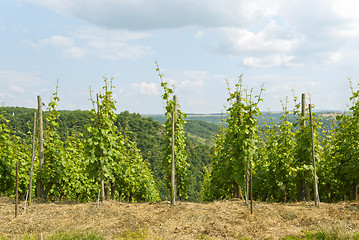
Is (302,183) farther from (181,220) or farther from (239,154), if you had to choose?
(181,220)

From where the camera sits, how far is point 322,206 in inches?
421

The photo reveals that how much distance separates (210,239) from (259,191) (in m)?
7.24

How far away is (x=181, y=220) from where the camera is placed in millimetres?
9609

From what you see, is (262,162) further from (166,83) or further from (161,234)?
(161,234)

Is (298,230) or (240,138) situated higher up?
(240,138)

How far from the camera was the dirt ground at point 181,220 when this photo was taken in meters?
8.65

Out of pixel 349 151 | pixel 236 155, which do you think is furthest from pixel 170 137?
pixel 349 151

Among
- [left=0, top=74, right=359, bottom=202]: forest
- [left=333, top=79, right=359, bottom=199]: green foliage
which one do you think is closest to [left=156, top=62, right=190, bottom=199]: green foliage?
[left=0, top=74, right=359, bottom=202]: forest

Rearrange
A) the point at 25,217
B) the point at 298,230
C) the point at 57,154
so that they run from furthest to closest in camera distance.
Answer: the point at 57,154 → the point at 25,217 → the point at 298,230

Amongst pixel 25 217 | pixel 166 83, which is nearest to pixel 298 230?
pixel 166 83

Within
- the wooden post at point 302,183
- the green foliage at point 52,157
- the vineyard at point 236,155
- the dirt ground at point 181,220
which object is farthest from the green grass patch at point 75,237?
the wooden post at point 302,183

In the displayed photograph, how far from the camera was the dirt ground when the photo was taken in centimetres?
865

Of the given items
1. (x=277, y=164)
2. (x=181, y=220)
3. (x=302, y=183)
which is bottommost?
(x=181, y=220)

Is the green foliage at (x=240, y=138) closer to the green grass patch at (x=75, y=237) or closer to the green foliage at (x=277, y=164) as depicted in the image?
the green foliage at (x=277, y=164)
